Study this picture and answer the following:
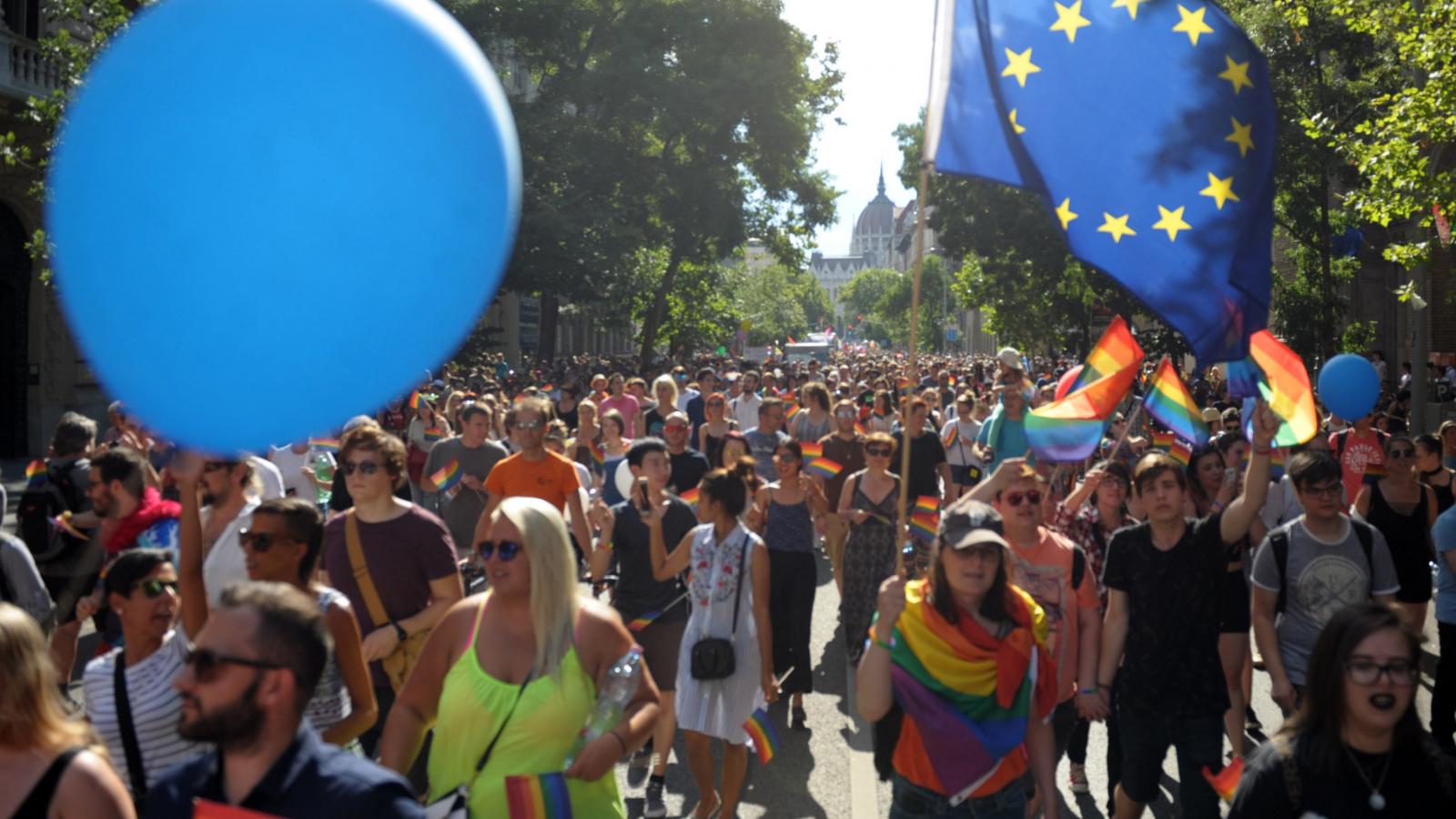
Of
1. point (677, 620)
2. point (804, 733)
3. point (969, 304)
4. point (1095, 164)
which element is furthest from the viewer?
point (969, 304)

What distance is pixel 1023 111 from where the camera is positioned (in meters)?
6.55

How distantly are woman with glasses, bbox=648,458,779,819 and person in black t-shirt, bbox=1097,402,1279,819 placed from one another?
5.30 ft

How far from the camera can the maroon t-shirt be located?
19.0 ft

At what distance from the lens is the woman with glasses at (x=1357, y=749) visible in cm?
352

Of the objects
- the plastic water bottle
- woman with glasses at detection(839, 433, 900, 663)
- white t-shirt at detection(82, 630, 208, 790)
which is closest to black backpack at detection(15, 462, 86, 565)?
white t-shirt at detection(82, 630, 208, 790)

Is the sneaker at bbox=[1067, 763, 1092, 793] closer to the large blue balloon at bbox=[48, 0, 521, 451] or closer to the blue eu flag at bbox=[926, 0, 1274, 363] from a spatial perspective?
the blue eu flag at bbox=[926, 0, 1274, 363]

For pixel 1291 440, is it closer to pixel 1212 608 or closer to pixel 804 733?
pixel 1212 608

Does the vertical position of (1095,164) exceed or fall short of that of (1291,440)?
it exceeds it

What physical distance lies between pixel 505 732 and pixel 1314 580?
3612 mm

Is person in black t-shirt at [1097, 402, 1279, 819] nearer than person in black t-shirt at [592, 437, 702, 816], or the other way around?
person in black t-shirt at [1097, 402, 1279, 819]

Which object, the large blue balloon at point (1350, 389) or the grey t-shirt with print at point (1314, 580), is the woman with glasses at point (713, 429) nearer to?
the large blue balloon at point (1350, 389)

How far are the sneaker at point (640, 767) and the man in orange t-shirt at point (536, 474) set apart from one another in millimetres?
1215

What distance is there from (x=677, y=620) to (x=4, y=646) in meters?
4.61

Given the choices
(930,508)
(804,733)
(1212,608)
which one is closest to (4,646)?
(1212,608)
